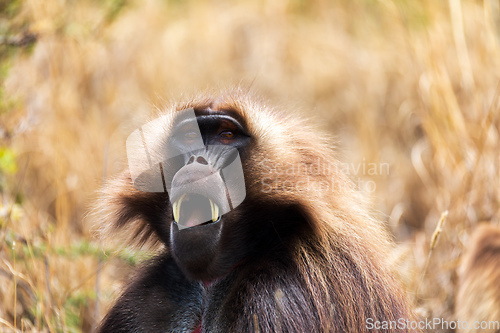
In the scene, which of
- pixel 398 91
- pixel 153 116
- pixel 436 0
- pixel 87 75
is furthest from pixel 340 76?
pixel 153 116

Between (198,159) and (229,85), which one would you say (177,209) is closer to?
(198,159)

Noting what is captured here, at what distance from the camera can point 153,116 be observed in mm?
2207

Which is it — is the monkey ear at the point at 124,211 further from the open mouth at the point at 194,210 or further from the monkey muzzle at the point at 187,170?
the open mouth at the point at 194,210

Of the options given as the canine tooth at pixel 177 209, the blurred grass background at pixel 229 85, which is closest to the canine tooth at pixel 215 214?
the canine tooth at pixel 177 209

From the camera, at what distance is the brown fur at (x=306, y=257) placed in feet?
5.71

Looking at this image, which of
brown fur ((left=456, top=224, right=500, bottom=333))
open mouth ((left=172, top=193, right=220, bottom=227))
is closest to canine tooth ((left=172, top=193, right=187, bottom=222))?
open mouth ((left=172, top=193, right=220, bottom=227))

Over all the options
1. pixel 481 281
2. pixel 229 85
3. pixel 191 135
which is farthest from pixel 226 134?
pixel 481 281

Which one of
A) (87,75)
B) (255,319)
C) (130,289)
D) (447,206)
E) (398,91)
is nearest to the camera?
(255,319)

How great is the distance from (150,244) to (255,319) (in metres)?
0.75

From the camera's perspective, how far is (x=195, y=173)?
173 cm

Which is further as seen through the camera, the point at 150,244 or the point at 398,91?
the point at 398,91

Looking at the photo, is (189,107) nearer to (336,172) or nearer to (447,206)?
(336,172)

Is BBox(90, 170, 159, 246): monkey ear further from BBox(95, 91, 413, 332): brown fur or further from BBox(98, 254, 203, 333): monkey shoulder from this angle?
BBox(98, 254, 203, 333): monkey shoulder

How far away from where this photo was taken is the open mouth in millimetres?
1743
